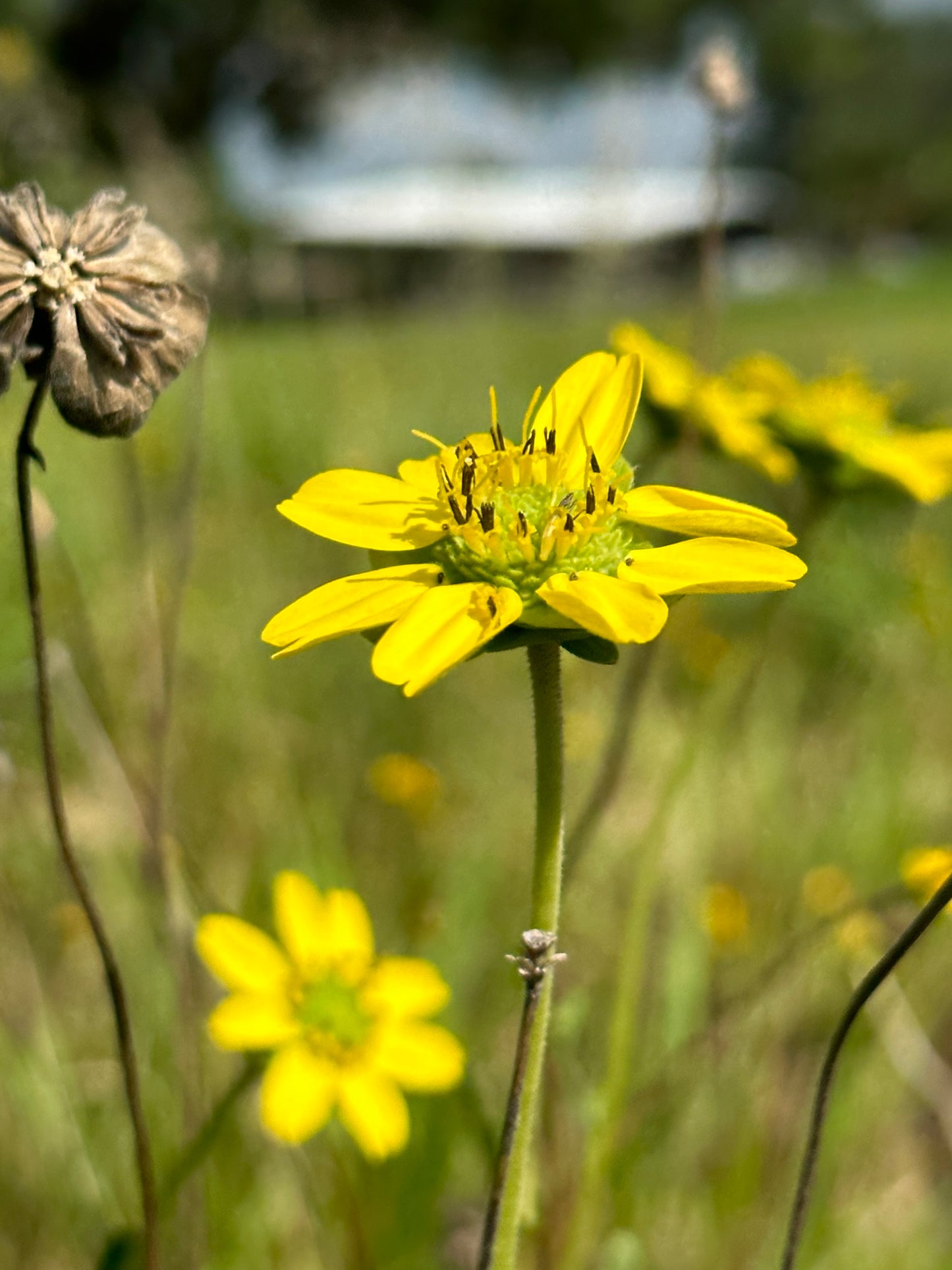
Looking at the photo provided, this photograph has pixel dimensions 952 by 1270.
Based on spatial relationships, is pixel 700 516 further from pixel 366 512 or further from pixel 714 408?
pixel 714 408

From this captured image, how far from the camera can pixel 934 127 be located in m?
34.1

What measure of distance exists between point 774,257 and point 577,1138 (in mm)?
27443

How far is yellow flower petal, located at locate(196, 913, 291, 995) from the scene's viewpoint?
→ 1094 mm

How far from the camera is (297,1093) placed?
1.07m

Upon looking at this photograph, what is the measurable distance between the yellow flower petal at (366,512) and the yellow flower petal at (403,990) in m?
0.57

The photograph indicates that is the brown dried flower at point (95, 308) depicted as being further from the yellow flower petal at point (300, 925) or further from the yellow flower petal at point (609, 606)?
the yellow flower petal at point (300, 925)

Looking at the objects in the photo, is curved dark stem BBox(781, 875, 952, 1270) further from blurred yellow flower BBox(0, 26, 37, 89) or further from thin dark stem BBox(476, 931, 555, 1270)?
blurred yellow flower BBox(0, 26, 37, 89)

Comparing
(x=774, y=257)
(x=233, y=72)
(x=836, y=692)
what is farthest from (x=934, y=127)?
(x=836, y=692)

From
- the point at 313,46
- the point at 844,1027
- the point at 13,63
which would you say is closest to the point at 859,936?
the point at 844,1027

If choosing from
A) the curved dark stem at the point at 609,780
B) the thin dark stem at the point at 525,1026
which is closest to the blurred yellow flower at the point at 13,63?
the curved dark stem at the point at 609,780

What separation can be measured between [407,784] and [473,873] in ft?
0.50

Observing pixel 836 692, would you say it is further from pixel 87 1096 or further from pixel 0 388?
pixel 0 388

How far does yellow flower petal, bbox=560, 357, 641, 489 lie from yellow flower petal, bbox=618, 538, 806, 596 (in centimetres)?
10

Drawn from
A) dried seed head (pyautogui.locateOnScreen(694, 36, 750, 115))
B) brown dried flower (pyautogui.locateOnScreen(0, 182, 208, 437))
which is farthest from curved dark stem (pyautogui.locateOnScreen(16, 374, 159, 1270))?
dried seed head (pyautogui.locateOnScreen(694, 36, 750, 115))
